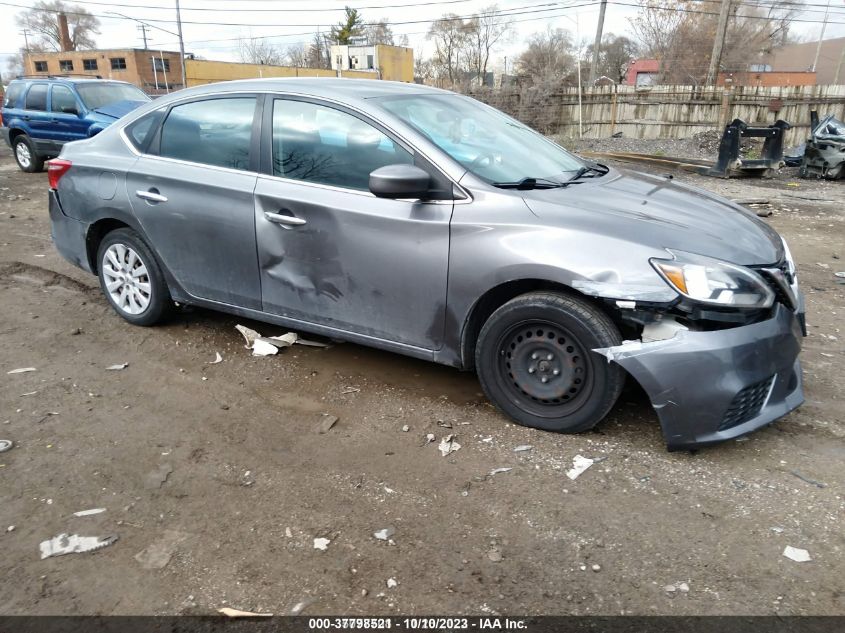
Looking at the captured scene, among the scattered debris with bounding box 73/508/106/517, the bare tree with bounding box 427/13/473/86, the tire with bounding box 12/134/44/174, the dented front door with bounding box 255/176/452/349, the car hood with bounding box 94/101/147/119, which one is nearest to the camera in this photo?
the scattered debris with bounding box 73/508/106/517

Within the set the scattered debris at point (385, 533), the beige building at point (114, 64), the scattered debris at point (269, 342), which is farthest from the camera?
the beige building at point (114, 64)

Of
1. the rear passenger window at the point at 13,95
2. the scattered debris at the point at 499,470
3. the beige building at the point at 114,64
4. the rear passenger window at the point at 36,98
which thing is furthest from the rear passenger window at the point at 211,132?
the beige building at the point at 114,64

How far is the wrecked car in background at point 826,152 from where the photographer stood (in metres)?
12.7

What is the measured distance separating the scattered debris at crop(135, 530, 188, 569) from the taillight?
3301mm

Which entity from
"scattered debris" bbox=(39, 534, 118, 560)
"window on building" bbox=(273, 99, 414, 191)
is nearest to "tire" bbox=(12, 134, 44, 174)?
"window on building" bbox=(273, 99, 414, 191)

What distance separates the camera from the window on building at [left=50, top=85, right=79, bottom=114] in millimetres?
12349

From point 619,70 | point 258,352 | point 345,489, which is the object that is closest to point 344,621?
point 345,489

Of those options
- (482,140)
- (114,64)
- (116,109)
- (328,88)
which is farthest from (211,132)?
(114,64)

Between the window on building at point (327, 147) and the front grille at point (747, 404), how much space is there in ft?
6.66

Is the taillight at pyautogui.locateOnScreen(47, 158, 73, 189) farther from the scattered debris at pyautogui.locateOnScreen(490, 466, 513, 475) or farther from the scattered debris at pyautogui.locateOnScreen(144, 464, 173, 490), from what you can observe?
the scattered debris at pyautogui.locateOnScreen(490, 466, 513, 475)

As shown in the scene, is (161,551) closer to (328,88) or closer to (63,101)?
(328,88)

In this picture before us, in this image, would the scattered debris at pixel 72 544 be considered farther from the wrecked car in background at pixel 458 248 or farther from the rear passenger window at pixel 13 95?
the rear passenger window at pixel 13 95

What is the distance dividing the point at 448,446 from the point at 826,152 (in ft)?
42.9

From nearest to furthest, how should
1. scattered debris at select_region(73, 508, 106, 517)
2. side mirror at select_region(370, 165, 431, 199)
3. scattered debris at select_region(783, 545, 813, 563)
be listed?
scattered debris at select_region(783, 545, 813, 563) → scattered debris at select_region(73, 508, 106, 517) → side mirror at select_region(370, 165, 431, 199)
